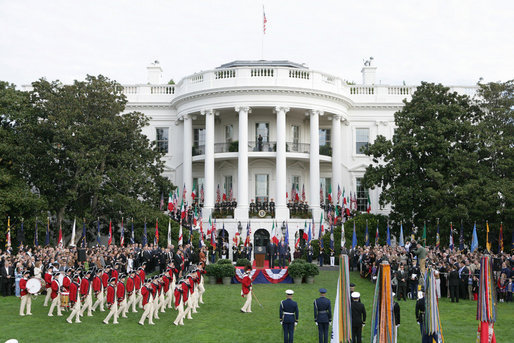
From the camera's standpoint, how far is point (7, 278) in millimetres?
20906

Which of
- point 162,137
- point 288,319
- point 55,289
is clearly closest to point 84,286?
point 55,289

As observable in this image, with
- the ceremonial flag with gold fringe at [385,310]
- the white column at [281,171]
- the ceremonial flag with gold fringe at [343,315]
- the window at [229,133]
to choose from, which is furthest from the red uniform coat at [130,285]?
the window at [229,133]

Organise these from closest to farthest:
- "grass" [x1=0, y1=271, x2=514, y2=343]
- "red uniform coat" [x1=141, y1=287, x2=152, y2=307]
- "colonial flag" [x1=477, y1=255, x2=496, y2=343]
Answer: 1. "colonial flag" [x1=477, y1=255, x2=496, y2=343]
2. "grass" [x1=0, y1=271, x2=514, y2=343]
3. "red uniform coat" [x1=141, y1=287, x2=152, y2=307]

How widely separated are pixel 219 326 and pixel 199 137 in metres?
28.3

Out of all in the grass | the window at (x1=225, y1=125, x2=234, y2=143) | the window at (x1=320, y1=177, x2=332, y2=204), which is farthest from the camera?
the window at (x1=320, y1=177, x2=332, y2=204)

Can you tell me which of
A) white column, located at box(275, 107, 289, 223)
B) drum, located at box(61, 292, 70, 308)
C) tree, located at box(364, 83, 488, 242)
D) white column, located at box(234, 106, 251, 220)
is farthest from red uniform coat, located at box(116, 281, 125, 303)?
white column, located at box(275, 107, 289, 223)

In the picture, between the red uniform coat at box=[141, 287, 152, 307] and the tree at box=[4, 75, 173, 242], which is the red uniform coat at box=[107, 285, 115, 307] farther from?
the tree at box=[4, 75, 173, 242]

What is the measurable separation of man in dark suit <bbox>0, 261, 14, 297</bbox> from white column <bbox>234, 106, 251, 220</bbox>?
1713cm

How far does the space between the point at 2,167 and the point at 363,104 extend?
26164mm

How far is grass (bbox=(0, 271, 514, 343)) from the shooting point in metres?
13.9

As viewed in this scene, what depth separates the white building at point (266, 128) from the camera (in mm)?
37312

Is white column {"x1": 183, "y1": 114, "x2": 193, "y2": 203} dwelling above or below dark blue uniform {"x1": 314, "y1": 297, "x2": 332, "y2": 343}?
above

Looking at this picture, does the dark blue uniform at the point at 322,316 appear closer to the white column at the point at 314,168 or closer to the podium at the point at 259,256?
the podium at the point at 259,256

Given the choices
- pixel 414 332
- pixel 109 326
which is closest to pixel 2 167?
pixel 109 326
